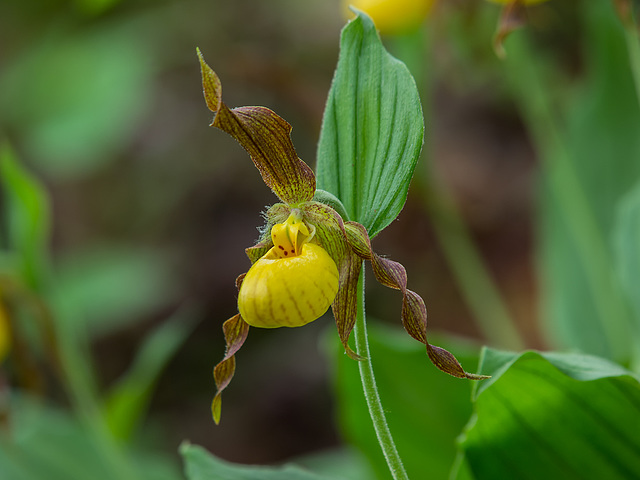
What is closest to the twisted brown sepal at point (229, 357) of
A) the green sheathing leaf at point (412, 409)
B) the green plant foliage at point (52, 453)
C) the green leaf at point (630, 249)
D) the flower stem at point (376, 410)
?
the flower stem at point (376, 410)

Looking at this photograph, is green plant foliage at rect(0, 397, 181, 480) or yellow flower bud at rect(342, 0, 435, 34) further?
green plant foliage at rect(0, 397, 181, 480)

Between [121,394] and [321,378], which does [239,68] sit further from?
[321,378]

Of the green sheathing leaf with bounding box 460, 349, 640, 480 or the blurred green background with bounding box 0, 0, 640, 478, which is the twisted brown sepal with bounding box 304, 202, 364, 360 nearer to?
the green sheathing leaf with bounding box 460, 349, 640, 480

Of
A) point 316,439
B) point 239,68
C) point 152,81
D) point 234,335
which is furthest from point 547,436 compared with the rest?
point 152,81

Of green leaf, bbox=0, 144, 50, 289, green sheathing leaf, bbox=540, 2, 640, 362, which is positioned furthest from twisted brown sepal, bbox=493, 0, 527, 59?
green leaf, bbox=0, 144, 50, 289

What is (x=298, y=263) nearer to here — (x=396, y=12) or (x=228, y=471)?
(x=228, y=471)

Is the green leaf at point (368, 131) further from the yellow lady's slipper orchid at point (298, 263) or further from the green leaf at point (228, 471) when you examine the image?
the green leaf at point (228, 471)
